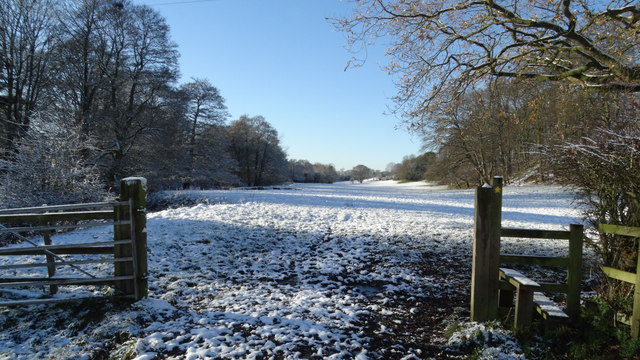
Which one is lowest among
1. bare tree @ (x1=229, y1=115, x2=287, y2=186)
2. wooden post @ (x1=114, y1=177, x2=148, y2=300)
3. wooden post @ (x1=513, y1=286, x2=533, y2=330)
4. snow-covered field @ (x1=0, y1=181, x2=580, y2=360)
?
snow-covered field @ (x1=0, y1=181, x2=580, y2=360)

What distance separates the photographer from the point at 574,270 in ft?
15.0

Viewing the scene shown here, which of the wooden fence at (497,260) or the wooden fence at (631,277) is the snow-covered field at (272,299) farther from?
the wooden fence at (631,277)

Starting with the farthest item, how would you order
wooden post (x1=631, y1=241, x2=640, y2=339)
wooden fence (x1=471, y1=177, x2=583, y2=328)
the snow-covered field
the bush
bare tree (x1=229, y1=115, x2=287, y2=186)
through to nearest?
1. bare tree (x1=229, y1=115, x2=287, y2=186)
2. the bush
3. wooden fence (x1=471, y1=177, x2=583, y2=328)
4. the snow-covered field
5. wooden post (x1=631, y1=241, x2=640, y2=339)

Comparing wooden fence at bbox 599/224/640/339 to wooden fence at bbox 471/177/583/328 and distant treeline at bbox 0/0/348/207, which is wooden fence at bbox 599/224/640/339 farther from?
distant treeline at bbox 0/0/348/207

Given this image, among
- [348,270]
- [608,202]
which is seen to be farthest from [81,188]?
[608,202]

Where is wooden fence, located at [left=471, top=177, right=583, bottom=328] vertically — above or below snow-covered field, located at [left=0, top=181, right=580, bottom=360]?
above

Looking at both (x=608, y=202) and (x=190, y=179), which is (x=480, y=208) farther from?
(x=190, y=179)

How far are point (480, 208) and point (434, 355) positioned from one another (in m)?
1.92

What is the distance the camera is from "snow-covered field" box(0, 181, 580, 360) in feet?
13.7

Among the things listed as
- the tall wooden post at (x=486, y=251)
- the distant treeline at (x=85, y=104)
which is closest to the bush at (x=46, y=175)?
the distant treeline at (x=85, y=104)

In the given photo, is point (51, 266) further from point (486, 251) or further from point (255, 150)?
point (255, 150)

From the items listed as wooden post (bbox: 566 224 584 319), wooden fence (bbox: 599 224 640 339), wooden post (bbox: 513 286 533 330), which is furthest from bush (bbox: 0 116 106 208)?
wooden fence (bbox: 599 224 640 339)

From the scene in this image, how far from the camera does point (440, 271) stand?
7637 millimetres

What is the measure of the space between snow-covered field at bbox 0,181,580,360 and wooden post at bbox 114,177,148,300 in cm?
31
